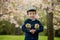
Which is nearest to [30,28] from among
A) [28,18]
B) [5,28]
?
[28,18]

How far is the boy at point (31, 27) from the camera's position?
2.39m

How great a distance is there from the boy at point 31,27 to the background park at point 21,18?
6 cm

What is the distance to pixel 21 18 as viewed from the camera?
2471 millimetres

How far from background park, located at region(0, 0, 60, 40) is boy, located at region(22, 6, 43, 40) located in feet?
0.20

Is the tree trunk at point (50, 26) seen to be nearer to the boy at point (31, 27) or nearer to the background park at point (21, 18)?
the background park at point (21, 18)

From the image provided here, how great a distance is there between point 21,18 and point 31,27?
0.16 meters

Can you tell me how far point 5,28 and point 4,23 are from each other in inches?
2.2

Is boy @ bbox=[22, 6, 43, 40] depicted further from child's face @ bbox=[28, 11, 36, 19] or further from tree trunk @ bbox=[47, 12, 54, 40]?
tree trunk @ bbox=[47, 12, 54, 40]

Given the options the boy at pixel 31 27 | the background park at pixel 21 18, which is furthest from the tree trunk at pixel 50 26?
the boy at pixel 31 27

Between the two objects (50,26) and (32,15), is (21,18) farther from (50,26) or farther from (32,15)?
(50,26)

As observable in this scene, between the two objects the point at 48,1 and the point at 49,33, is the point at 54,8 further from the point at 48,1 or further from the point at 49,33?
the point at 49,33

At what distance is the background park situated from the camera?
246 centimetres

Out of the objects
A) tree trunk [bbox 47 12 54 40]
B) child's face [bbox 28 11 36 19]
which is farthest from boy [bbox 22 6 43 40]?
tree trunk [bbox 47 12 54 40]

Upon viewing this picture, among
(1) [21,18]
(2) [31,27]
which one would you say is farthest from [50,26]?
(1) [21,18]
